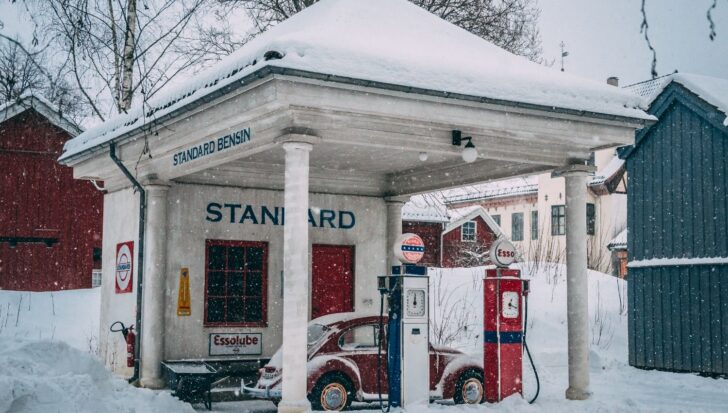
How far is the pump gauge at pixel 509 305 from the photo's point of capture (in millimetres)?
11211

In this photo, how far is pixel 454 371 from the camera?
11.7 m

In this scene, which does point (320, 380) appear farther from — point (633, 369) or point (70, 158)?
point (633, 369)

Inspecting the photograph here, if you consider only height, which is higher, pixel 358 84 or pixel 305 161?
pixel 358 84

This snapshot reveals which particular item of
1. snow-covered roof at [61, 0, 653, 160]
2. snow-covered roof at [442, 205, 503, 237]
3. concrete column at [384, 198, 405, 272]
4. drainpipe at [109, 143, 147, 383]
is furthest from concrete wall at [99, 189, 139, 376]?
snow-covered roof at [442, 205, 503, 237]

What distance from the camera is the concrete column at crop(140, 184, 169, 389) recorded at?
12891mm

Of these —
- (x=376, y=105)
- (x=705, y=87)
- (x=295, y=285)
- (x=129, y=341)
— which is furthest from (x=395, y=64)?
(x=705, y=87)

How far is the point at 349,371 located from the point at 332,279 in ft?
12.5

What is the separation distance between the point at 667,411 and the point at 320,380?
4561mm

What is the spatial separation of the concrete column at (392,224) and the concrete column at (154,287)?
4081 mm

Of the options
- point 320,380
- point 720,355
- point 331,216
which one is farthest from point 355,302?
point 720,355

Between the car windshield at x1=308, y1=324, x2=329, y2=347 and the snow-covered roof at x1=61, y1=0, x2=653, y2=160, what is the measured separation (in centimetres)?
349

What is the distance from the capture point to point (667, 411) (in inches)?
431

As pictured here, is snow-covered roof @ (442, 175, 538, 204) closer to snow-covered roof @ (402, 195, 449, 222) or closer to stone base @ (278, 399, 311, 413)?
snow-covered roof @ (402, 195, 449, 222)

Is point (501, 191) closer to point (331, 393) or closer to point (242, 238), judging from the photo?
point (242, 238)
